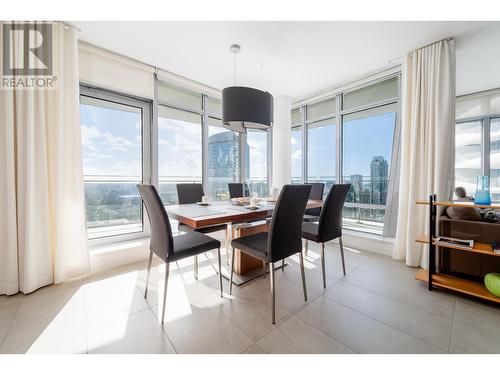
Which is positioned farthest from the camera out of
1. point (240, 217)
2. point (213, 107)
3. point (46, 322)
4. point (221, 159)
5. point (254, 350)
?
point (221, 159)

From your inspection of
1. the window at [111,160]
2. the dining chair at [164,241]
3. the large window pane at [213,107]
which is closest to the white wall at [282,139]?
the large window pane at [213,107]

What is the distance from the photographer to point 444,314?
1.58m

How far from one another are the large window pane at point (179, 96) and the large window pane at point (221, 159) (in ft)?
1.28

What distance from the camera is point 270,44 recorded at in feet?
7.96

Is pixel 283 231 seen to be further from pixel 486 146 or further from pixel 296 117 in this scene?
pixel 486 146

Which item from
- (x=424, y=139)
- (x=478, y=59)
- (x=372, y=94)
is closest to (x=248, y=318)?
(x=424, y=139)

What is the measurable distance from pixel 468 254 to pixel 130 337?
118 inches

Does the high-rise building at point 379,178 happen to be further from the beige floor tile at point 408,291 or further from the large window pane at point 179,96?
the large window pane at point 179,96

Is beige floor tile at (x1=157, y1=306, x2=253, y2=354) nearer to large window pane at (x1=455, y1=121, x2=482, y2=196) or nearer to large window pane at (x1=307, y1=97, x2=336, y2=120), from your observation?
large window pane at (x1=307, y1=97, x2=336, y2=120)

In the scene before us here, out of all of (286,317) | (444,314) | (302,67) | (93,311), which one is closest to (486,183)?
(444,314)

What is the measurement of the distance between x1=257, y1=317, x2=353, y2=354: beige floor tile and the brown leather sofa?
1.66 metres

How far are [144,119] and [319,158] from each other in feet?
10.5

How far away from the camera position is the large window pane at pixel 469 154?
13.0ft

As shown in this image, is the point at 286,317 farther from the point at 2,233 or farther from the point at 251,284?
the point at 2,233
